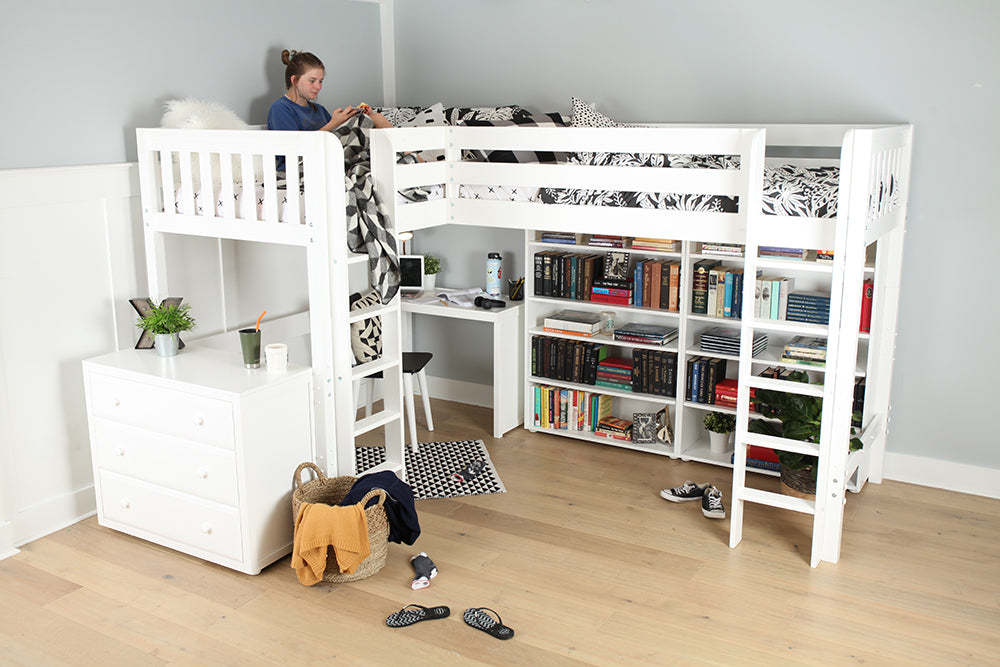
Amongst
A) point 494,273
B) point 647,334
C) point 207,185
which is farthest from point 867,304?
point 207,185

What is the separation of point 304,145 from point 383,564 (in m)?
1.50

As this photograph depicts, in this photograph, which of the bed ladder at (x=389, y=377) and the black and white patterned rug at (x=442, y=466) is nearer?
the bed ladder at (x=389, y=377)

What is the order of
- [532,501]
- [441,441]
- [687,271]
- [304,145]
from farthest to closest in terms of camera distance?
[441,441]
[687,271]
[532,501]
[304,145]

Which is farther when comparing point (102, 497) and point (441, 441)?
point (441, 441)

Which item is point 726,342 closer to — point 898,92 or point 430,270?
point 898,92

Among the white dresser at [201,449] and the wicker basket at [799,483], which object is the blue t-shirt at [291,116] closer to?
the white dresser at [201,449]

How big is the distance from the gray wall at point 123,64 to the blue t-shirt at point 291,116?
0.34 meters

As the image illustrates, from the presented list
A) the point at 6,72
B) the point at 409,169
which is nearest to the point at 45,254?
the point at 6,72

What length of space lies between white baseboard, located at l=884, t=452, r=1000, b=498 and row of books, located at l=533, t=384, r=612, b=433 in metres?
1.35

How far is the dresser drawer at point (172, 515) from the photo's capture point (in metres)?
3.04

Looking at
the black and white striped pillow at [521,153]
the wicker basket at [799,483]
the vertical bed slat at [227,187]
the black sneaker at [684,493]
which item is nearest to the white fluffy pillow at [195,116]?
the vertical bed slat at [227,187]

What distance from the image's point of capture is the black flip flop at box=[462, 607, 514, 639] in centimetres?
267

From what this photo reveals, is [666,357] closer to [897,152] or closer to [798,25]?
[897,152]

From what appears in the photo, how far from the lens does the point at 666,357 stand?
4.10m
